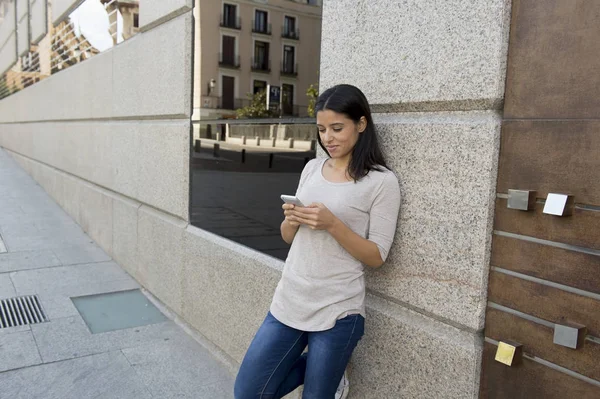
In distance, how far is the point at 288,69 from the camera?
340 cm

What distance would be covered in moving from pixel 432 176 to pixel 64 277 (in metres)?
4.87

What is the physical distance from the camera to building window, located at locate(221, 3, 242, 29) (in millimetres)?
3763

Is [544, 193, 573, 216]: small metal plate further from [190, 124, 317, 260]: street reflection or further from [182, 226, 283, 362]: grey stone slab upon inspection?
[182, 226, 283, 362]: grey stone slab

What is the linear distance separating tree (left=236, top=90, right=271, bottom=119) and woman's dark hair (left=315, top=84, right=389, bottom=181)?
4.50 ft

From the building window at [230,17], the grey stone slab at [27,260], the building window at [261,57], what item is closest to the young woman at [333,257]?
the building window at [261,57]

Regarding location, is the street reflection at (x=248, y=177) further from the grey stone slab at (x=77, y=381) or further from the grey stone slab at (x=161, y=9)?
the grey stone slab at (x=77, y=381)

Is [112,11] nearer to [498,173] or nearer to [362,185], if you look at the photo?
[362,185]

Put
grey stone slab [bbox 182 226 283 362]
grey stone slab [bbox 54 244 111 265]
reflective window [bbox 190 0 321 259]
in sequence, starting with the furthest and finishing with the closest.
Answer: grey stone slab [bbox 54 244 111 265], grey stone slab [bbox 182 226 283 362], reflective window [bbox 190 0 321 259]

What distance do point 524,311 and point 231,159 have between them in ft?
8.59

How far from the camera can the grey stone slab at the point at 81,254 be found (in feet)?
21.2

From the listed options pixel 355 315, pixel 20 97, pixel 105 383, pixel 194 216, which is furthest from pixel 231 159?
pixel 20 97

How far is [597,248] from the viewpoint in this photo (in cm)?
169

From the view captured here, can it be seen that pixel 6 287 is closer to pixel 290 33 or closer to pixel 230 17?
pixel 230 17

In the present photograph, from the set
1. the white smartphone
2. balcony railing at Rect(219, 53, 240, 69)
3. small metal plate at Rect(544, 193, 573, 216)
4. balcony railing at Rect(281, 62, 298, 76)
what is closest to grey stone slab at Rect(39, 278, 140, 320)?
balcony railing at Rect(219, 53, 240, 69)
